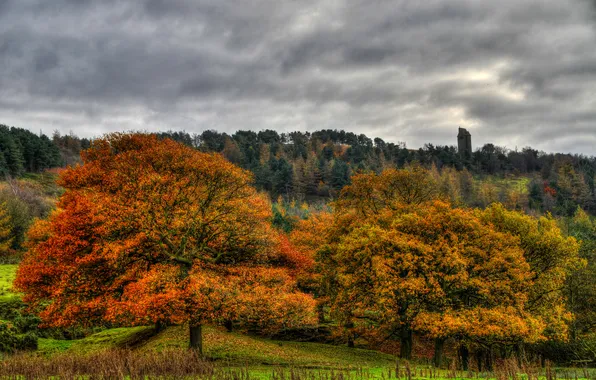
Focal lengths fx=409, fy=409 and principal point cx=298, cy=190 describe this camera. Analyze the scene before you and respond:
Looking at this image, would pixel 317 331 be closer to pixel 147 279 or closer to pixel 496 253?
pixel 496 253

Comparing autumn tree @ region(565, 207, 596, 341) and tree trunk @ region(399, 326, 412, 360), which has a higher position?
autumn tree @ region(565, 207, 596, 341)

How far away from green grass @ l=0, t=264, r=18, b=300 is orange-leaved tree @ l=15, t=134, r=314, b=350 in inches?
968

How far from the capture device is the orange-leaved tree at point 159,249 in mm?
28969

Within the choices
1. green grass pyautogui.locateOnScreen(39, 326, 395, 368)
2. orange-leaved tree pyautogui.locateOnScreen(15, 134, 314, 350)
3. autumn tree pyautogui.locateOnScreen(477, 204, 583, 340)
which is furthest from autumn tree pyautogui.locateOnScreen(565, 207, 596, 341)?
orange-leaved tree pyautogui.locateOnScreen(15, 134, 314, 350)

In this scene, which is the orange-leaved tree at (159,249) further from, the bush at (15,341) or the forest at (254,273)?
the bush at (15,341)

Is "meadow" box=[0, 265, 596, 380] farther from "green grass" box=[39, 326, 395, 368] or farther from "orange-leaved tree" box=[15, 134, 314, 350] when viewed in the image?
"orange-leaved tree" box=[15, 134, 314, 350]

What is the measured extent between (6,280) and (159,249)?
5082cm

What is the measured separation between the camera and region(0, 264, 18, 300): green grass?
57672 mm

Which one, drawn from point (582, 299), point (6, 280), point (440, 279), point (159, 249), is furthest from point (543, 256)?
point (6, 280)

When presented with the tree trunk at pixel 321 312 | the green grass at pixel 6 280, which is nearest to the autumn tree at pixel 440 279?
the tree trunk at pixel 321 312

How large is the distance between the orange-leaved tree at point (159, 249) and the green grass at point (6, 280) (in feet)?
80.7

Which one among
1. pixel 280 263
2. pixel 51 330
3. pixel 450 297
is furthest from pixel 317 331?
pixel 51 330

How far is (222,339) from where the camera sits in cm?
3972

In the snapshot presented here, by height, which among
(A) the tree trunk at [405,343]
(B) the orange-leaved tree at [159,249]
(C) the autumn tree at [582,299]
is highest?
(B) the orange-leaved tree at [159,249]
